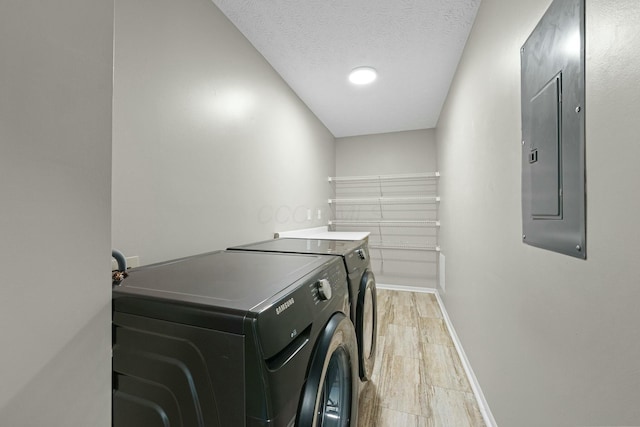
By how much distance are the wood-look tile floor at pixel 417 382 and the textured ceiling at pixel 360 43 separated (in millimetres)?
2280

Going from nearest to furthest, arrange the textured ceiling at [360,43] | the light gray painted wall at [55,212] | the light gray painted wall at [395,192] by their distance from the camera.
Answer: the light gray painted wall at [55,212] → the textured ceiling at [360,43] → the light gray painted wall at [395,192]

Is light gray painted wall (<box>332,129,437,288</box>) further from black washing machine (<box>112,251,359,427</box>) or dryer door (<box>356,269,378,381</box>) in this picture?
black washing machine (<box>112,251,359,427</box>)

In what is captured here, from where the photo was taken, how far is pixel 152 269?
0.97 m

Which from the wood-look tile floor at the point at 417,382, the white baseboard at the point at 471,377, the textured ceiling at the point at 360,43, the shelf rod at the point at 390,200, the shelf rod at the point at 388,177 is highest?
the textured ceiling at the point at 360,43

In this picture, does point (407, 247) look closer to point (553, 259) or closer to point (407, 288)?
point (407, 288)

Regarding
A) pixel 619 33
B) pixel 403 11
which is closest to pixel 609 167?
pixel 619 33

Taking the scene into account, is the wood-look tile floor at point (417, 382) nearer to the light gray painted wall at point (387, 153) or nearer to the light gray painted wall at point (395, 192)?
the light gray painted wall at point (395, 192)

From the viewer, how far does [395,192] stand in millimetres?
3830

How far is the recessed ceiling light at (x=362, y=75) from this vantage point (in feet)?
7.30

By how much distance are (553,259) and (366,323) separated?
911mm

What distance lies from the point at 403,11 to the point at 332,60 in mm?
636

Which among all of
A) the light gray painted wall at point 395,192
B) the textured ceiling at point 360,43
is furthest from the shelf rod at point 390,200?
the textured ceiling at point 360,43

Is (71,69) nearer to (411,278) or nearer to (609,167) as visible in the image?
(609,167)

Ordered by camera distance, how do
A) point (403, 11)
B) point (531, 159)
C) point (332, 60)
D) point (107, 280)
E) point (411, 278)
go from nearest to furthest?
point (107, 280) → point (531, 159) → point (403, 11) → point (332, 60) → point (411, 278)
